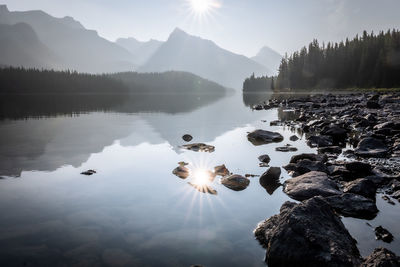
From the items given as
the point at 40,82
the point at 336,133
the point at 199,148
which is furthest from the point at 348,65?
the point at 40,82

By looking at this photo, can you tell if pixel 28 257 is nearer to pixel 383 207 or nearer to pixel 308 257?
pixel 308 257

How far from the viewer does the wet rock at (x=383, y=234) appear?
591 cm

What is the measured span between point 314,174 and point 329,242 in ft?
15.3

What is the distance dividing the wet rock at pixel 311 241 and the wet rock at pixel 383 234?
1.02 meters

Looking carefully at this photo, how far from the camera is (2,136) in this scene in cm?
2208

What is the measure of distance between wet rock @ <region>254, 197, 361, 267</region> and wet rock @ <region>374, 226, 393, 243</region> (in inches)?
40.3

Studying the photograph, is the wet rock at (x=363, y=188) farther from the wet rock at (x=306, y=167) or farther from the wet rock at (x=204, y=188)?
the wet rock at (x=204, y=188)

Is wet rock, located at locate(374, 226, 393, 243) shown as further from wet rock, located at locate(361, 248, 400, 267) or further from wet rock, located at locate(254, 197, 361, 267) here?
wet rock, located at locate(361, 248, 400, 267)

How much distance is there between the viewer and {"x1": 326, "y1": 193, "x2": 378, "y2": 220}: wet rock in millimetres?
7055

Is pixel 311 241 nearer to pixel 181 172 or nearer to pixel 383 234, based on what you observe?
pixel 383 234

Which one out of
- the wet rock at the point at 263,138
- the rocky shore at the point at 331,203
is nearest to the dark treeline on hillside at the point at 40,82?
the wet rock at the point at 263,138

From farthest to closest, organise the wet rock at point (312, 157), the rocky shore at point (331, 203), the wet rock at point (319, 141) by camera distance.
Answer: the wet rock at point (319, 141)
the wet rock at point (312, 157)
the rocky shore at point (331, 203)

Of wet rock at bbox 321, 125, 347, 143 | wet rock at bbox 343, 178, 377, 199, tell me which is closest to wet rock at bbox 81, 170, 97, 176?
wet rock at bbox 343, 178, 377, 199

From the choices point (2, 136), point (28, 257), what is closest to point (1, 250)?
point (28, 257)
